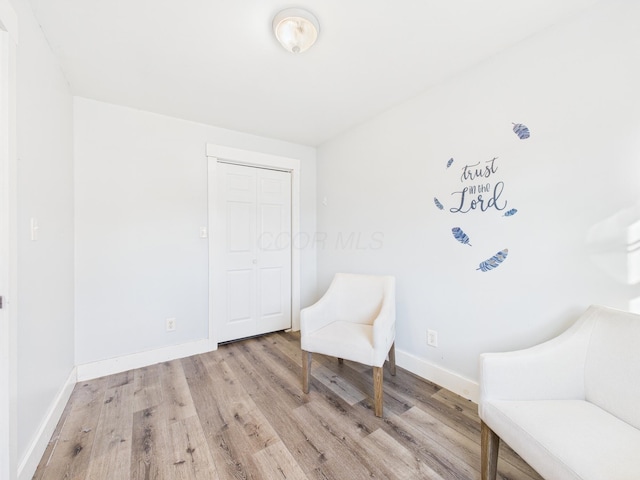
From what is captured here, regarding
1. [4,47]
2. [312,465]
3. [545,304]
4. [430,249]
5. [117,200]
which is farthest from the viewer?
[117,200]

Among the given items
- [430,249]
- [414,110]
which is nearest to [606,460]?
[430,249]

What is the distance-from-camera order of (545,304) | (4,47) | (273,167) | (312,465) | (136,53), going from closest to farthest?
(4,47)
(312,465)
(545,304)
(136,53)
(273,167)

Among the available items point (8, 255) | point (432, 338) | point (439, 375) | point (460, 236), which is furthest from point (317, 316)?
point (8, 255)

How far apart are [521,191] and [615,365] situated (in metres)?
0.94

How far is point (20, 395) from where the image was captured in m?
1.18

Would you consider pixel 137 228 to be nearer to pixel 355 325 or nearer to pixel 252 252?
pixel 252 252

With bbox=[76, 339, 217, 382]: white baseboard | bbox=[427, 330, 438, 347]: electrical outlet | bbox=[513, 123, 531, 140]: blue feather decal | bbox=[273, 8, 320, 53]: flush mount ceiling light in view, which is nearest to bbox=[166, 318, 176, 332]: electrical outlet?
bbox=[76, 339, 217, 382]: white baseboard

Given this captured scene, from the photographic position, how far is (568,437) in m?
0.91

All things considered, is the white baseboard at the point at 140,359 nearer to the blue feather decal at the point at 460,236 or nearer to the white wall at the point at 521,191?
the white wall at the point at 521,191

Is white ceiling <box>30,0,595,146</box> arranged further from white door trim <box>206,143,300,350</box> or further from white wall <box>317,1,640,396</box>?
white door trim <box>206,143,300,350</box>

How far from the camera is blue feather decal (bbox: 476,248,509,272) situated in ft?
5.34

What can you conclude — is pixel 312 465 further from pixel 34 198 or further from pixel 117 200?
pixel 117 200

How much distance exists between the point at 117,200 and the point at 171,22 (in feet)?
4.92

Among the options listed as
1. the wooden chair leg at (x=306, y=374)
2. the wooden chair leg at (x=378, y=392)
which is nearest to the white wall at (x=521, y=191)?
the wooden chair leg at (x=378, y=392)
